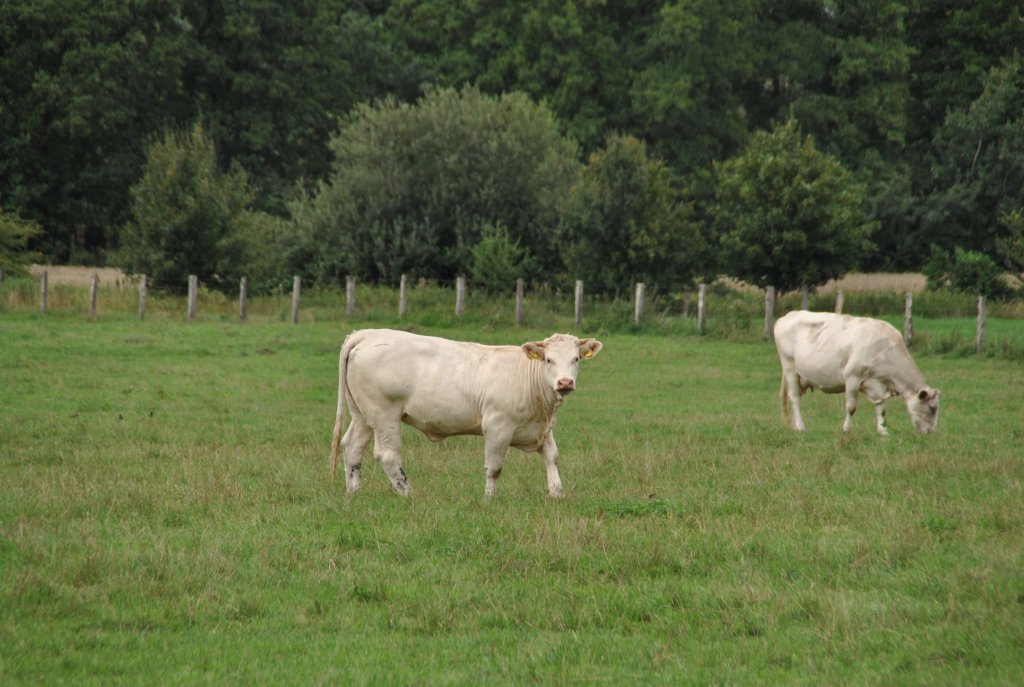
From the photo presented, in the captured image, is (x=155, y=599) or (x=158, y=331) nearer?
(x=155, y=599)

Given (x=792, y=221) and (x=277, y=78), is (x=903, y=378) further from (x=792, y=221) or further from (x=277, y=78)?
(x=277, y=78)

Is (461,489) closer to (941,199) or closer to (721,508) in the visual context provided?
(721,508)

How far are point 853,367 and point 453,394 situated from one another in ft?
23.6

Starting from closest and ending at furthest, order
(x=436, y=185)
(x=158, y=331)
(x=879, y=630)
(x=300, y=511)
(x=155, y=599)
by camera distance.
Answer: (x=879, y=630)
(x=155, y=599)
(x=300, y=511)
(x=158, y=331)
(x=436, y=185)

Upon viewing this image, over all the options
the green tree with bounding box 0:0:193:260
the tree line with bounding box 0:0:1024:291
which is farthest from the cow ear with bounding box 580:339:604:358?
the green tree with bounding box 0:0:193:260

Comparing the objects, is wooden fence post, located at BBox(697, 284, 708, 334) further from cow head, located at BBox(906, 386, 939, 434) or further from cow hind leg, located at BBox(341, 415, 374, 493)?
A: cow hind leg, located at BBox(341, 415, 374, 493)

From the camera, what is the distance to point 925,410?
1625cm

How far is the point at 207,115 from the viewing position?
57875 mm

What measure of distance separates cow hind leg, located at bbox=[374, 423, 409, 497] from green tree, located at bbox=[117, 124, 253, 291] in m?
26.3

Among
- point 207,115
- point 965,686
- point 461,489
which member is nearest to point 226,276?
point 207,115

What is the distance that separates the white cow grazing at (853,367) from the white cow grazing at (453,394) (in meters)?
5.98

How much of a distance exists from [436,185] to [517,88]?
1843 centimetres

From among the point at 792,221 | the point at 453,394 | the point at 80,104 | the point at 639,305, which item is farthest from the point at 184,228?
the point at 453,394

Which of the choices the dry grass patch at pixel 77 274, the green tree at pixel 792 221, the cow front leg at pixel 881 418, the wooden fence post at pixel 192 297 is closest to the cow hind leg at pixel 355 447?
the cow front leg at pixel 881 418
